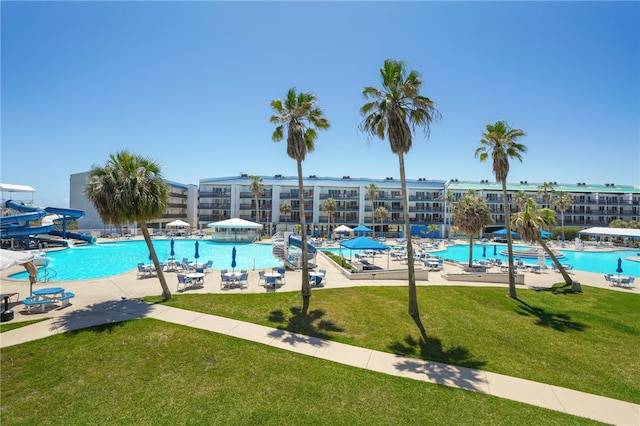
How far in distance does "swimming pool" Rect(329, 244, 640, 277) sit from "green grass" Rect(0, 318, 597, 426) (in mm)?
29589

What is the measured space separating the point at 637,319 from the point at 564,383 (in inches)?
404

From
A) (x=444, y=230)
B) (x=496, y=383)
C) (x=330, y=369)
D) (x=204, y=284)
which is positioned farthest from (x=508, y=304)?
(x=444, y=230)

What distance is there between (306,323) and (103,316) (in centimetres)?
823

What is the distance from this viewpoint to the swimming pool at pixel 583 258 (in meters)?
34.6

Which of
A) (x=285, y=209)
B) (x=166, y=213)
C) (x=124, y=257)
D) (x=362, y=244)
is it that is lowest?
(x=124, y=257)

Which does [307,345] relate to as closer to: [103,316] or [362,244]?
[103,316]

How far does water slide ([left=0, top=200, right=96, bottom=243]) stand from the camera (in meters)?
35.1

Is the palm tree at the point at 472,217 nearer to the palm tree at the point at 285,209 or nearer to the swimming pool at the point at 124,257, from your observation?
the swimming pool at the point at 124,257

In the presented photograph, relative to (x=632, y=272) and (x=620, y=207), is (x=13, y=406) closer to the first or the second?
(x=632, y=272)

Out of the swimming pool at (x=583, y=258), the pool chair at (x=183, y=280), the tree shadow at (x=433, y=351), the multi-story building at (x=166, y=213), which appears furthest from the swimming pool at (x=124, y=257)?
the tree shadow at (x=433, y=351)

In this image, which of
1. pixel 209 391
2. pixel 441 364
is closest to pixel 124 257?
pixel 209 391

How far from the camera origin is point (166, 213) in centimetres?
5559

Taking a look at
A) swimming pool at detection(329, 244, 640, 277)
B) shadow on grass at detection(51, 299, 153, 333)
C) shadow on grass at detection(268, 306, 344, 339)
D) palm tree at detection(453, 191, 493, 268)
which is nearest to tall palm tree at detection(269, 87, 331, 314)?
Answer: shadow on grass at detection(268, 306, 344, 339)

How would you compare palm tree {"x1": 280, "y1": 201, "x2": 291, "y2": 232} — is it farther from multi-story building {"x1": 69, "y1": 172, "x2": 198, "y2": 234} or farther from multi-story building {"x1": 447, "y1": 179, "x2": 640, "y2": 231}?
multi-story building {"x1": 447, "y1": 179, "x2": 640, "y2": 231}
